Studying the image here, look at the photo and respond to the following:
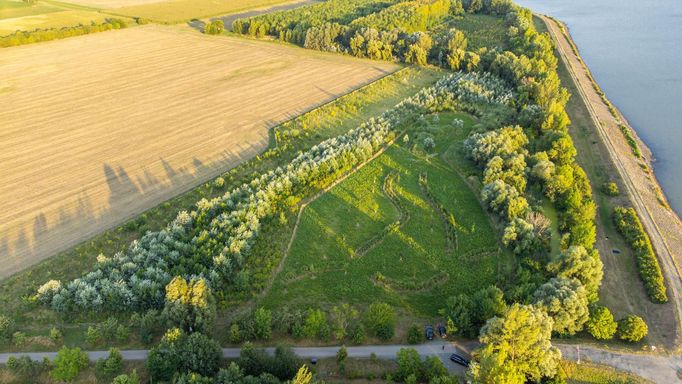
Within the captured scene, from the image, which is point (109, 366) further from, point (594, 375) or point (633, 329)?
point (633, 329)

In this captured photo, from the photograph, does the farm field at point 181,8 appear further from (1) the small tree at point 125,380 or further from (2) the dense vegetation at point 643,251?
(2) the dense vegetation at point 643,251

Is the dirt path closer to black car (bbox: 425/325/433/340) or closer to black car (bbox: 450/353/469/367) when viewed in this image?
black car (bbox: 450/353/469/367)

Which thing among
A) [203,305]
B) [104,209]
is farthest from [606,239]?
[104,209]

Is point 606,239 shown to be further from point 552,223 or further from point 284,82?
point 284,82

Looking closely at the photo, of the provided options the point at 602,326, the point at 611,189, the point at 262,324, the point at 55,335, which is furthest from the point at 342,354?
the point at 611,189

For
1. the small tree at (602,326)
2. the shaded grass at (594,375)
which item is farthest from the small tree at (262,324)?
the small tree at (602,326)
